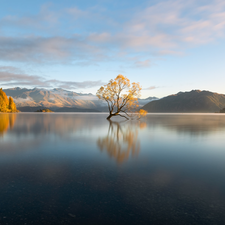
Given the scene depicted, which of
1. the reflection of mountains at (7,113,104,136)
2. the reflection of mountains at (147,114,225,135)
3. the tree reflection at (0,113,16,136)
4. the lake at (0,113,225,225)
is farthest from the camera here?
the reflection of mountains at (147,114,225,135)

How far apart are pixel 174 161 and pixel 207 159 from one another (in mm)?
2425

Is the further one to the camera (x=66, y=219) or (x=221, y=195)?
(x=221, y=195)

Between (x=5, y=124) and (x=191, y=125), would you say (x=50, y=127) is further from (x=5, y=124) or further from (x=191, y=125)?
(x=191, y=125)

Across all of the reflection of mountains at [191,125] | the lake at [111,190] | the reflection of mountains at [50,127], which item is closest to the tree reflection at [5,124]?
the reflection of mountains at [50,127]

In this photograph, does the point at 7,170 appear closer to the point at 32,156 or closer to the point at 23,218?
the point at 32,156

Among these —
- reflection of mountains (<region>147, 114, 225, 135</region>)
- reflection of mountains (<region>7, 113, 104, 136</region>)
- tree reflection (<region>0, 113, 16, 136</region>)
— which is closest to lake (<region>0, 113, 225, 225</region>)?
reflection of mountains (<region>7, 113, 104, 136</region>)

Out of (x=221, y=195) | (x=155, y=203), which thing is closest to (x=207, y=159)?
(x=221, y=195)

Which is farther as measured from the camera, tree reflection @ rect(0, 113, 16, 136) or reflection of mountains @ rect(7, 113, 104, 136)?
tree reflection @ rect(0, 113, 16, 136)

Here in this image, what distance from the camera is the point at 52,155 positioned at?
13000 millimetres

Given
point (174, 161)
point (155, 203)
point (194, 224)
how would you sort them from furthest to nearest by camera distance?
point (174, 161) → point (155, 203) → point (194, 224)

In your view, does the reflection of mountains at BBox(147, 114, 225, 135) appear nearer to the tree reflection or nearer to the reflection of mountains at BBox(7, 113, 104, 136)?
the reflection of mountains at BBox(7, 113, 104, 136)

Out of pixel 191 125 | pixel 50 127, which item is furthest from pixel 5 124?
→ pixel 191 125

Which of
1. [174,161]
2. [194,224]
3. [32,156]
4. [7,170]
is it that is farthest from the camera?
[32,156]

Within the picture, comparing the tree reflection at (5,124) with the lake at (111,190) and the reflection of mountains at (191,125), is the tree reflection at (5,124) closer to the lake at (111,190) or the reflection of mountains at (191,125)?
the lake at (111,190)
